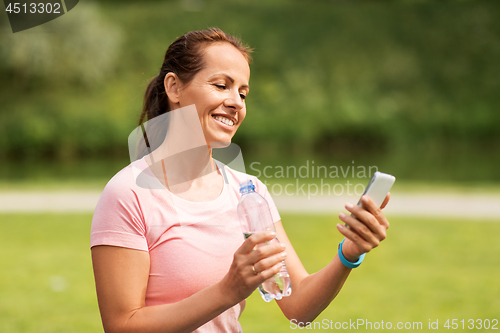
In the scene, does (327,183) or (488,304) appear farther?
(327,183)

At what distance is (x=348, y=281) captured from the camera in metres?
6.25

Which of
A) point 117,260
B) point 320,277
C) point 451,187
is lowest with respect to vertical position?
point 451,187

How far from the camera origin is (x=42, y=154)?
25188mm

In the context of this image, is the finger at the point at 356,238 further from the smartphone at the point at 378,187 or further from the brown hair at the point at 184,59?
the brown hair at the point at 184,59

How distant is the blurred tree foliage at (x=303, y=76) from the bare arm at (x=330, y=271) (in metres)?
18.3

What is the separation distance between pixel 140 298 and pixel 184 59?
2.83ft

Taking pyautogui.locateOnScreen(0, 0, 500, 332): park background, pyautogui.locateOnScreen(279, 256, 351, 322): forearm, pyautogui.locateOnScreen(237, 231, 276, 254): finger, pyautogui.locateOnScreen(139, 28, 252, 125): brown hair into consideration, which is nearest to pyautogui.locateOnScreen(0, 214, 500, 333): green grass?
Result: pyautogui.locateOnScreen(0, 0, 500, 332): park background

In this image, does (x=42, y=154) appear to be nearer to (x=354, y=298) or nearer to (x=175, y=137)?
(x=354, y=298)

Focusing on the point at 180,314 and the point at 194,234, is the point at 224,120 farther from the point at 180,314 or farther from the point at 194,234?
the point at 180,314

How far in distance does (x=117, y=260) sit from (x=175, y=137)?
53 cm

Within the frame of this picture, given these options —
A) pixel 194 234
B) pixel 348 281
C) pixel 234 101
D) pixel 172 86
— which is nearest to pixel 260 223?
pixel 194 234

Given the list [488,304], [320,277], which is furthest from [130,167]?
[488,304]

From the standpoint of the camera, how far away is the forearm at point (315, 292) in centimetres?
197

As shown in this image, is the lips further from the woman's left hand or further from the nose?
the woman's left hand
